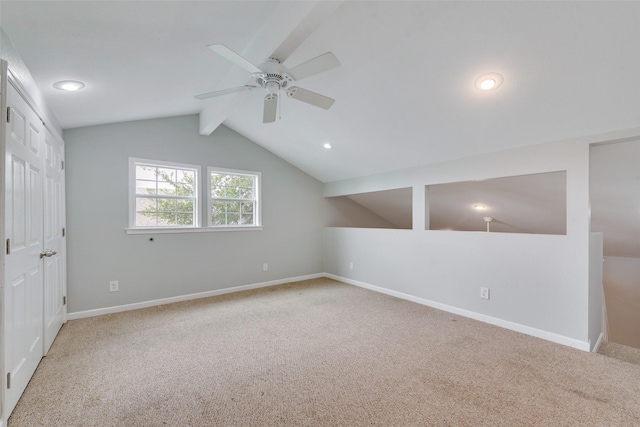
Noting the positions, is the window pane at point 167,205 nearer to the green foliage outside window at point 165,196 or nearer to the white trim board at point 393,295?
the green foliage outside window at point 165,196

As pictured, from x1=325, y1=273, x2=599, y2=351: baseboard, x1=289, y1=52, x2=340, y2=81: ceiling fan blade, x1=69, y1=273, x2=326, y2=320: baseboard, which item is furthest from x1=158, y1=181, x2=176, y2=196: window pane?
x1=325, y1=273, x2=599, y2=351: baseboard

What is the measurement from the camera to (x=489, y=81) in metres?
2.43

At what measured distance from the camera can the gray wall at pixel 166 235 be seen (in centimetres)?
353

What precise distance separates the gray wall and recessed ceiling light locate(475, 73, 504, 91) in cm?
348

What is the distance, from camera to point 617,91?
86.3 inches

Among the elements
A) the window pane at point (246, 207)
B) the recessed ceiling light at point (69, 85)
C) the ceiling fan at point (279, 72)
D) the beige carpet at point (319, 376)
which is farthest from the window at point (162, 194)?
the ceiling fan at point (279, 72)

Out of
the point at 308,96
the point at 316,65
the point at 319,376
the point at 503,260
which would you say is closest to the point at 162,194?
the point at 308,96

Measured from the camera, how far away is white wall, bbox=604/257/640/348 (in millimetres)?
4730

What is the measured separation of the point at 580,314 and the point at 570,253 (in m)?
0.55

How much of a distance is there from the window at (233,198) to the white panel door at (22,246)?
2.24 metres

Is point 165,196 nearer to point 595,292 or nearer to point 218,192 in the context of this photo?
point 218,192

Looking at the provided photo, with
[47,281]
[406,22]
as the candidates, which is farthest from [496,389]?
[47,281]

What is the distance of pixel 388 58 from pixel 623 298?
5.76 m

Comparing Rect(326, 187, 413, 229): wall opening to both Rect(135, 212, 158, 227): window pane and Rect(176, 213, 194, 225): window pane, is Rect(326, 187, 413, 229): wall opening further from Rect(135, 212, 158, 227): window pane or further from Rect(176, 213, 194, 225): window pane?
Rect(135, 212, 158, 227): window pane
